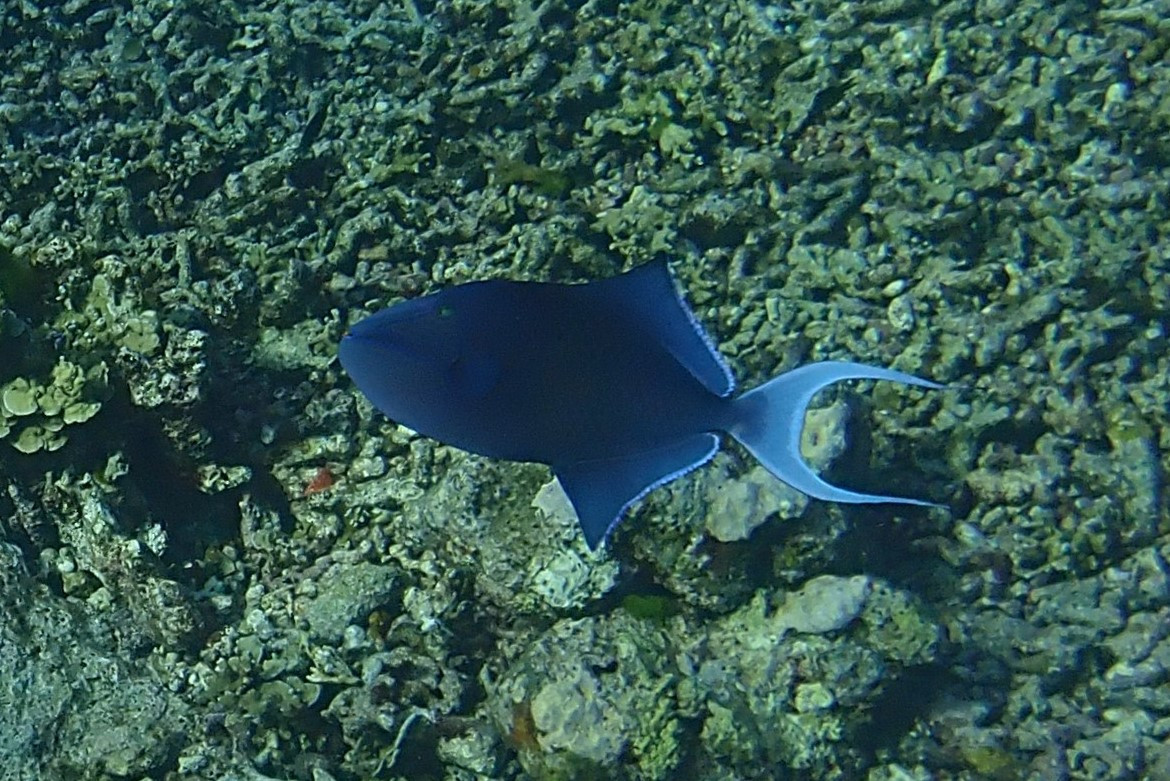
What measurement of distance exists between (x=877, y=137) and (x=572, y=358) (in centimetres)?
248

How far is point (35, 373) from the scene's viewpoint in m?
2.85

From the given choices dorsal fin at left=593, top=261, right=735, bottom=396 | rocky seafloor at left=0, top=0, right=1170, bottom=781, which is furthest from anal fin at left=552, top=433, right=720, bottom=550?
rocky seafloor at left=0, top=0, right=1170, bottom=781

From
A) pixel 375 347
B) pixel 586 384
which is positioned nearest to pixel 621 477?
pixel 586 384

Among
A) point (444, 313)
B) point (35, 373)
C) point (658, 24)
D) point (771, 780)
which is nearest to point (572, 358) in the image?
point (444, 313)

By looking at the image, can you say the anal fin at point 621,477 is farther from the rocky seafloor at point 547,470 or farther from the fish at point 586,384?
the rocky seafloor at point 547,470

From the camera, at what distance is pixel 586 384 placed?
4.32ft

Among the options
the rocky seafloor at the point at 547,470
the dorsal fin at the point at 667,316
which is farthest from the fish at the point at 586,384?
the rocky seafloor at the point at 547,470

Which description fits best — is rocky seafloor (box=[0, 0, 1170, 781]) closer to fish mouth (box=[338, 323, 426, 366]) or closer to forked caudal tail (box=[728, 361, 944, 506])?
forked caudal tail (box=[728, 361, 944, 506])

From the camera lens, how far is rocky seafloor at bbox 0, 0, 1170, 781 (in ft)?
8.48

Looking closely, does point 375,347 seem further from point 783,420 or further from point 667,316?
point 783,420

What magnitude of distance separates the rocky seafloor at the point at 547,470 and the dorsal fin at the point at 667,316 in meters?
1.00

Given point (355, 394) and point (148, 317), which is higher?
point (148, 317)

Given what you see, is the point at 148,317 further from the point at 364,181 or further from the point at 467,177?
the point at 467,177

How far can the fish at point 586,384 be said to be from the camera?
1238 millimetres
